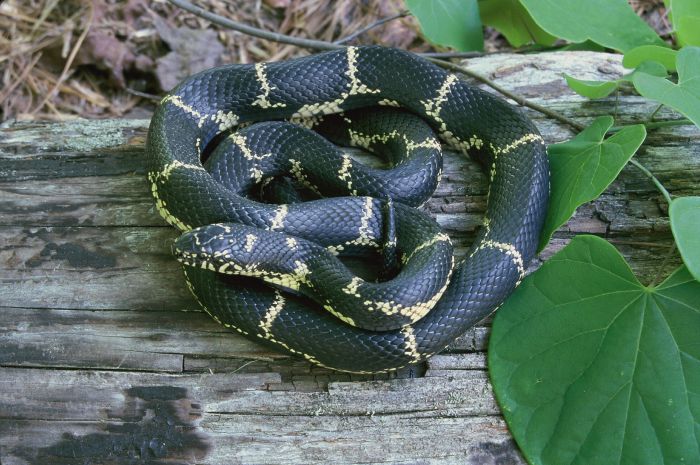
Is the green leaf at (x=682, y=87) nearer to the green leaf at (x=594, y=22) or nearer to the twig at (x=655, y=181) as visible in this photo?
the twig at (x=655, y=181)

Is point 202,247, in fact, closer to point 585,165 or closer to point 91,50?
point 585,165

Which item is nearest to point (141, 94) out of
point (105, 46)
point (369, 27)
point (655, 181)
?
point (105, 46)

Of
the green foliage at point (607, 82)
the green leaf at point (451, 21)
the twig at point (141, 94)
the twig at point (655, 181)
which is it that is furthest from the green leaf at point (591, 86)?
the twig at point (141, 94)

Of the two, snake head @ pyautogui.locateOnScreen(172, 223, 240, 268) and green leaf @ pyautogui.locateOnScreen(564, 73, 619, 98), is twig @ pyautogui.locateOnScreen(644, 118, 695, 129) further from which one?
snake head @ pyautogui.locateOnScreen(172, 223, 240, 268)

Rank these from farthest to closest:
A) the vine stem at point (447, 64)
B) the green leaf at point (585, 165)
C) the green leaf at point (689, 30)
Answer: the vine stem at point (447, 64)
the green leaf at point (689, 30)
the green leaf at point (585, 165)

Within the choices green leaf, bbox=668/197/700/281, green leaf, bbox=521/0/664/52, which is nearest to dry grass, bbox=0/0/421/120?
green leaf, bbox=521/0/664/52

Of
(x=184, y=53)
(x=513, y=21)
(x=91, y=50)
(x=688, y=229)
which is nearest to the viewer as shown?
(x=688, y=229)

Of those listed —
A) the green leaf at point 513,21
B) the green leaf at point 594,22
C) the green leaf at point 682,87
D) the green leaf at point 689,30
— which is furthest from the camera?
the green leaf at point 513,21
